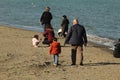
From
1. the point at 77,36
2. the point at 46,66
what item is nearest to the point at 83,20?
the point at 77,36

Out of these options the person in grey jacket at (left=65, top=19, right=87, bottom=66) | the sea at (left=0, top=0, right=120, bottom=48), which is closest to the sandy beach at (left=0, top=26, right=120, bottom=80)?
the person in grey jacket at (left=65, top=19, right=87, bottom=66)

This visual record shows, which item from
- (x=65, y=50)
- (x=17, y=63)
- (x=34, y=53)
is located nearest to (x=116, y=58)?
(x=65, y=50)

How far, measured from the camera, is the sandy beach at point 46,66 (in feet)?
42.5

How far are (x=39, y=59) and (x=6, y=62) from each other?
1327mm

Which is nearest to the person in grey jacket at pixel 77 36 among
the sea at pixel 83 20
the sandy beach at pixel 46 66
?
the sandy beach at pixel 46 66

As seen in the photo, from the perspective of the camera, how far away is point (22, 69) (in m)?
13.8

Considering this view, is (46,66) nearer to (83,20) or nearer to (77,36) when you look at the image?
(77,36)

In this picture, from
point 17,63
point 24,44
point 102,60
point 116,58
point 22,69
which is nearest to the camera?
point 22,69

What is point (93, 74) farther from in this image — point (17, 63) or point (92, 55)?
point (92, 55)

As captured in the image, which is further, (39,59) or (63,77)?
(39,59)

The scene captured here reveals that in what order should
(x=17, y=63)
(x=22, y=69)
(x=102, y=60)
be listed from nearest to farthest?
1. (x=22, y=69)
2. (x=17, y=63)
3. (x=102, y=60)

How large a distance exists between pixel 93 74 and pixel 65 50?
4850 millimetres

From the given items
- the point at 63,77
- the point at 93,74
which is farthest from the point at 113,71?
the point at 63,77

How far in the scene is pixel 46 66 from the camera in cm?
1440
